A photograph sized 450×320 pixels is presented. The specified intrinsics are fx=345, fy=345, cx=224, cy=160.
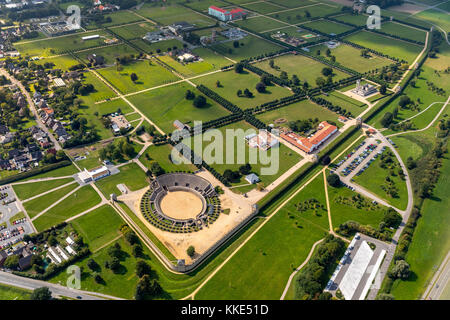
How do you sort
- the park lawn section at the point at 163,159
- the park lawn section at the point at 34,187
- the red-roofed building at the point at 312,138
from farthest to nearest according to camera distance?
the red-roofed building at the point at 312,138, the park lawn section at the point at 163,159, the park lawn section at the point at 34,187

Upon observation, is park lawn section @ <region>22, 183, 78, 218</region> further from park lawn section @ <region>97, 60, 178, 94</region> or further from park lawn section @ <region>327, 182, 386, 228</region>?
park lawn section @ <region>327, 182, 386, 228</region>

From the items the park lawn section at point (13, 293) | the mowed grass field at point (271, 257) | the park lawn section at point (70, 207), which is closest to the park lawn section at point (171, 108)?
the park lawn section at point (70, 207)

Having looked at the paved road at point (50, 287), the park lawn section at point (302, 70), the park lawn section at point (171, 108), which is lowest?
the paved road at point (50, 287)

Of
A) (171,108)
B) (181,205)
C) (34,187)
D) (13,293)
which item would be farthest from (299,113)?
(13,293)

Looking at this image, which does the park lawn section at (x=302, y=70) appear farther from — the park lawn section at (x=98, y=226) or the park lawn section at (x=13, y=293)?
the park lawn section at (x=13, y=293)

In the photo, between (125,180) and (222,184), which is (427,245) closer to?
(222,184)
